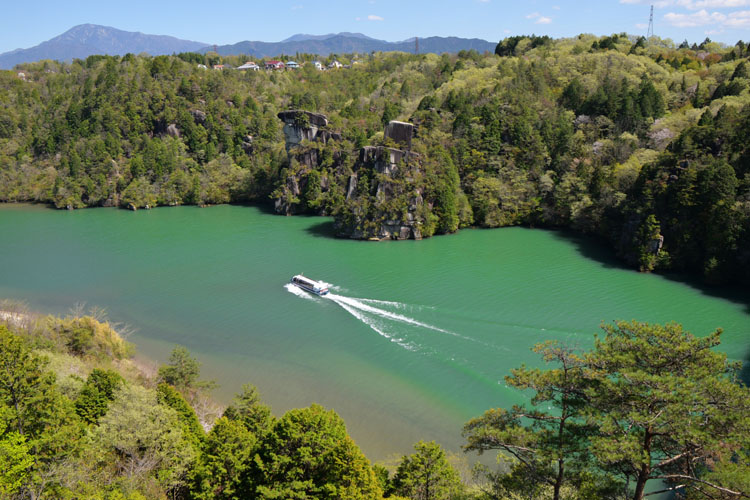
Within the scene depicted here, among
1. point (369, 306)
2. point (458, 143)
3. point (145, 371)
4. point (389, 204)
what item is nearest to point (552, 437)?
point (145, 371)

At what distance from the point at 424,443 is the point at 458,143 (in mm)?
42280

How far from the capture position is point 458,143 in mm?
51562

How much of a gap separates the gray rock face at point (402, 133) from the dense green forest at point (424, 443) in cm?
3583

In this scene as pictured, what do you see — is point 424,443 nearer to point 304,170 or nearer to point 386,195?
point 386,195

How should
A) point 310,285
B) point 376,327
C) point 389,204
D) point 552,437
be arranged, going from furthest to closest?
point 389,204, point 310,285, point 376,327, point 552,437

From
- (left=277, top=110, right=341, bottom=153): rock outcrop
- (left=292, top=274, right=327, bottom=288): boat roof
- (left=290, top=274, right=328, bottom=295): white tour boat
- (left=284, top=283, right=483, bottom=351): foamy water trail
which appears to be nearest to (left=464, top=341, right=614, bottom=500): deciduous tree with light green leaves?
(left=284, top=283, right=483, bottom=351): foamy water trail

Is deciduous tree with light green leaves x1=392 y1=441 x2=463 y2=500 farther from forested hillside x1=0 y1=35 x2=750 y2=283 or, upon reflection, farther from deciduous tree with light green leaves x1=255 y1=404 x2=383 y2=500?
forested hillside x1=0 y1=35 x2=750 y2=283

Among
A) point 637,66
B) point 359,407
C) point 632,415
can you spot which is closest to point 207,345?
point 359,407

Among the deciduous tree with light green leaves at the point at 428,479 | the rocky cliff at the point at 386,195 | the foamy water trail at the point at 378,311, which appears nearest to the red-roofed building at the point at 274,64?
the rocky cliff at the point at 386,195

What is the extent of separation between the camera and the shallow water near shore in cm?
2100

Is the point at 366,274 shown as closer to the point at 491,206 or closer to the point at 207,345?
the point at 207,345

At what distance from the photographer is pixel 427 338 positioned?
25.1 m

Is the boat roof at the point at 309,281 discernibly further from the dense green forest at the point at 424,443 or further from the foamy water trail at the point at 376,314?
the dense green forest at the point at 424,443

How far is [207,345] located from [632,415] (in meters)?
21.3
